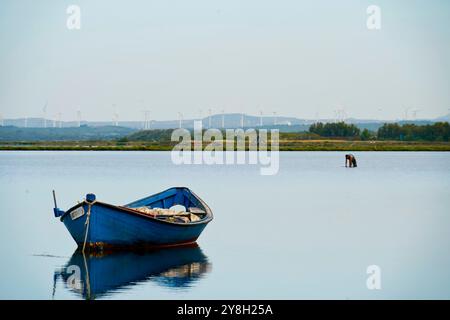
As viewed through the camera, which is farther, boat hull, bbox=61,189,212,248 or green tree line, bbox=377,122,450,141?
green tree line, bbox=377,122,450,141

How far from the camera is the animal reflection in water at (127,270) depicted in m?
18.0

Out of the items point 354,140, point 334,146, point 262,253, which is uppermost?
point 354,140

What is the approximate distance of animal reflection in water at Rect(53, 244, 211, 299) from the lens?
18.0 metres

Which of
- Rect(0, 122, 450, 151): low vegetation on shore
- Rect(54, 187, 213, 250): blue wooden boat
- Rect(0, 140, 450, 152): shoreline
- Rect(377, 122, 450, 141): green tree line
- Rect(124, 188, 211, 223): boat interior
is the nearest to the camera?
Rect(54, 187, 213, 250): blue wooden boat

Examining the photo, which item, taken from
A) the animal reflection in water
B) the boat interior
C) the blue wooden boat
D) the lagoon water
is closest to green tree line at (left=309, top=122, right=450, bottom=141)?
the lagoon water

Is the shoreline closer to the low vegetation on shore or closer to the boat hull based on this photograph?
the low vegetation on shore

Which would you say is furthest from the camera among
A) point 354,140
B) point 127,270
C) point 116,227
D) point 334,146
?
point 354,140

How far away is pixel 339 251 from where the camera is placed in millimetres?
22719

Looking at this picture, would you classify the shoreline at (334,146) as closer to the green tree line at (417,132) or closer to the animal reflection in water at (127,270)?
the green tree line at (417,132)

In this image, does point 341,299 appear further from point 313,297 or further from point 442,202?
point 442,202

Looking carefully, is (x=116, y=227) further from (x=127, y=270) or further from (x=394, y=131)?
(x=394, y=131)

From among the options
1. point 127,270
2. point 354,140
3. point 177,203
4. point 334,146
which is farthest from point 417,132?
point 127,270

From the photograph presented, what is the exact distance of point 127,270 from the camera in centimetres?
1930

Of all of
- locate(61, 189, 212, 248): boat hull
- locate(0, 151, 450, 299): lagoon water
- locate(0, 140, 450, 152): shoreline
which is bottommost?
locate(0, 140, 450, 152): shoreline
